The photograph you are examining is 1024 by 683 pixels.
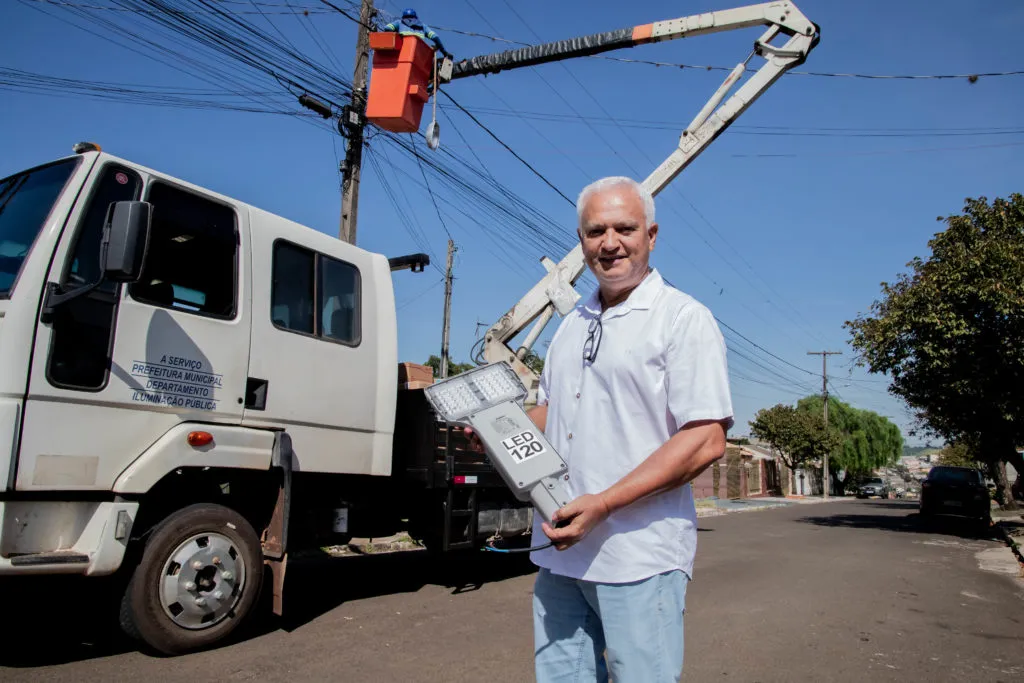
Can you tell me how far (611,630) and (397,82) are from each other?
7884mm

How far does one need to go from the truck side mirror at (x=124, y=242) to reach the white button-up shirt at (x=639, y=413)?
9.35ft

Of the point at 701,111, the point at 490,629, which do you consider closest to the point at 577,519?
the point at 490,629

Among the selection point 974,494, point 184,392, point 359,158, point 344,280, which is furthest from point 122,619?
point 974,494

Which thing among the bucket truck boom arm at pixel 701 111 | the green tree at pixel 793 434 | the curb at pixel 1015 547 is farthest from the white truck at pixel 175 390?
the green tree at pixel 793 434

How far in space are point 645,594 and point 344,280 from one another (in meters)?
4.59

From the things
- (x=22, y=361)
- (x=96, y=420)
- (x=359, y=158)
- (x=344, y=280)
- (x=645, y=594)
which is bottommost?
(x=645, y=594)

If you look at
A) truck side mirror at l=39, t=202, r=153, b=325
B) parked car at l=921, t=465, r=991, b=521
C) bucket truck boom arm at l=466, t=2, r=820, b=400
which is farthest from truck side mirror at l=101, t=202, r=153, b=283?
parked car at l=921, t=465, r=991, b=521

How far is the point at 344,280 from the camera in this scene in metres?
5.90

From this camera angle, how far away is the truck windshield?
13.1ft

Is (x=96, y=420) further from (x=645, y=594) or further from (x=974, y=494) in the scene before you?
(x=974, y=494)

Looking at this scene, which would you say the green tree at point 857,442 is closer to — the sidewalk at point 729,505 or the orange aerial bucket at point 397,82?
the sidewalk at point 729,505

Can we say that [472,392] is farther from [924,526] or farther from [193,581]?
[924,526]

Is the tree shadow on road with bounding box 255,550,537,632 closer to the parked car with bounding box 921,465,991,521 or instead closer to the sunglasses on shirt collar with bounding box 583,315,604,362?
the sunglasses on shirt collar with bounding box 583,315,604,362

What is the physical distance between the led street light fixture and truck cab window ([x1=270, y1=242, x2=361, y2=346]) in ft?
11.5
